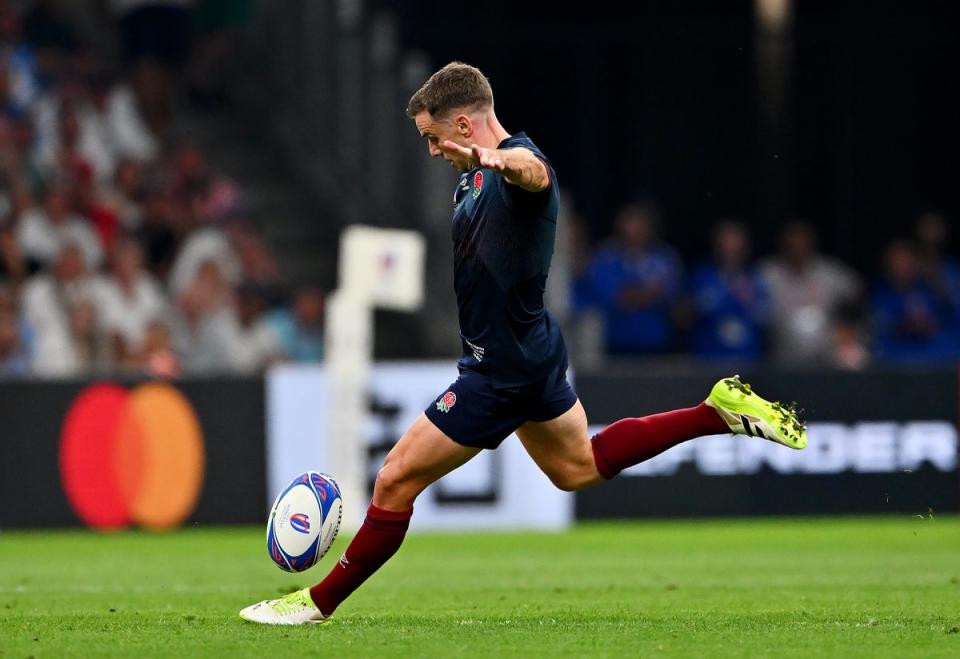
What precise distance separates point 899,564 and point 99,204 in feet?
27.9

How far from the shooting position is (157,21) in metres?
18.5

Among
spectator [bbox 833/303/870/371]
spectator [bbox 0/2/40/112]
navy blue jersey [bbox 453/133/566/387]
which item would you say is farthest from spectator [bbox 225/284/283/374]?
navy blue jersey [bbox 453/133/566/387]

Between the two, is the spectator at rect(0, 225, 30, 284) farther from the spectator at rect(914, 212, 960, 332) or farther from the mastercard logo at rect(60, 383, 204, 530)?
the spectator at rect(914, 212, 960, 332)

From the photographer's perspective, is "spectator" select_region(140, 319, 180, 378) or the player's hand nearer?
the player's hand

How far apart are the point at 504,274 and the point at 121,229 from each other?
391 inches

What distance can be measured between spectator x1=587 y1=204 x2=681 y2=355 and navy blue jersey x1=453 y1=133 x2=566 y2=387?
948 centimetres

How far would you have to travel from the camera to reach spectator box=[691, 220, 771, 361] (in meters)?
17.0

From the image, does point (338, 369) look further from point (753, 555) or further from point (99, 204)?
point (753, 555)

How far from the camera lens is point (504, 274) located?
286 inches

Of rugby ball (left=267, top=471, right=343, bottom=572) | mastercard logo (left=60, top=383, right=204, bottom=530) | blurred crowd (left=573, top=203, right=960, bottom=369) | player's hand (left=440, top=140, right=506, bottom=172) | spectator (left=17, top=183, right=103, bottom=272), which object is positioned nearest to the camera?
player's hand (left=440, top=140, right=506, bottom=172)

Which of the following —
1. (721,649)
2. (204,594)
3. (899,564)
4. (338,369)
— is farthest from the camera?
(338,369)

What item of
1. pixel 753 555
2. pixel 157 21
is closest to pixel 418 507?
pixel 753 555

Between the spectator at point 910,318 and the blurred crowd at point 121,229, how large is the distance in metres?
5.59

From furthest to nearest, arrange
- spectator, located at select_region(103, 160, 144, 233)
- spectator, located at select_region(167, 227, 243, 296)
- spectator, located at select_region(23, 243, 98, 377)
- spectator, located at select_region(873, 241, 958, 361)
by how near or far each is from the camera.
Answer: spectator, located at select_region(873, 241, 958, 361) < spectator, located at select_region(103, 160, 144, 233) < spectator, located at select_region(167, 227, 243, 296) < spectator, located at select_region(23, 243, 98, 377)
